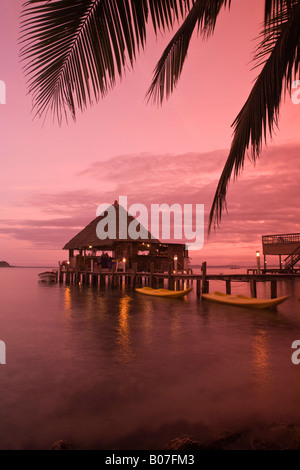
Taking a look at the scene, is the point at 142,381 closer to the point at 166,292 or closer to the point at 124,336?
the point at 124,336

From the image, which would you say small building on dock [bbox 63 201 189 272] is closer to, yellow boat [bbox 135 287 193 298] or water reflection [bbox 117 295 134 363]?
yellow boat [bbox 135 287 193 298]

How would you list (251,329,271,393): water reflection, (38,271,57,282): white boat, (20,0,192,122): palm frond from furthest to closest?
(38,271,57,282): white boat, (251,329,271,393): water reflection, (20,0,192,122): palm frond

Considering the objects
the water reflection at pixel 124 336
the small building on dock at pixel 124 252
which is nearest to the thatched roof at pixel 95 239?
the small building on dock at pixel 124 252

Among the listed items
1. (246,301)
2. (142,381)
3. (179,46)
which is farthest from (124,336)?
(179,46)

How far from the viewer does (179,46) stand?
3.17m

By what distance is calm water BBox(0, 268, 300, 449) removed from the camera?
14.8ft

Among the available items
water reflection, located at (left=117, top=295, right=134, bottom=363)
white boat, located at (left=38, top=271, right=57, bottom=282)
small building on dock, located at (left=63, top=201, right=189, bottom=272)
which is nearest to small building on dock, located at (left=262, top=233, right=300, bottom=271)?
small building on dock, located at (left=63, top=201, right=189, bottom=272)

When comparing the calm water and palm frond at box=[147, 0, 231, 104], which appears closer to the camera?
palm frond at box=[147, 0, 231, 104]

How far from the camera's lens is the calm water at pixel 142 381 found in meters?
4.52

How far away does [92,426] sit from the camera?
4555 millimetres

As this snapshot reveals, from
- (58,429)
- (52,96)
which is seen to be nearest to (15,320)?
(58,429)

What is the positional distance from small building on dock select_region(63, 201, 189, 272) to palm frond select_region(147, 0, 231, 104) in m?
24.5
